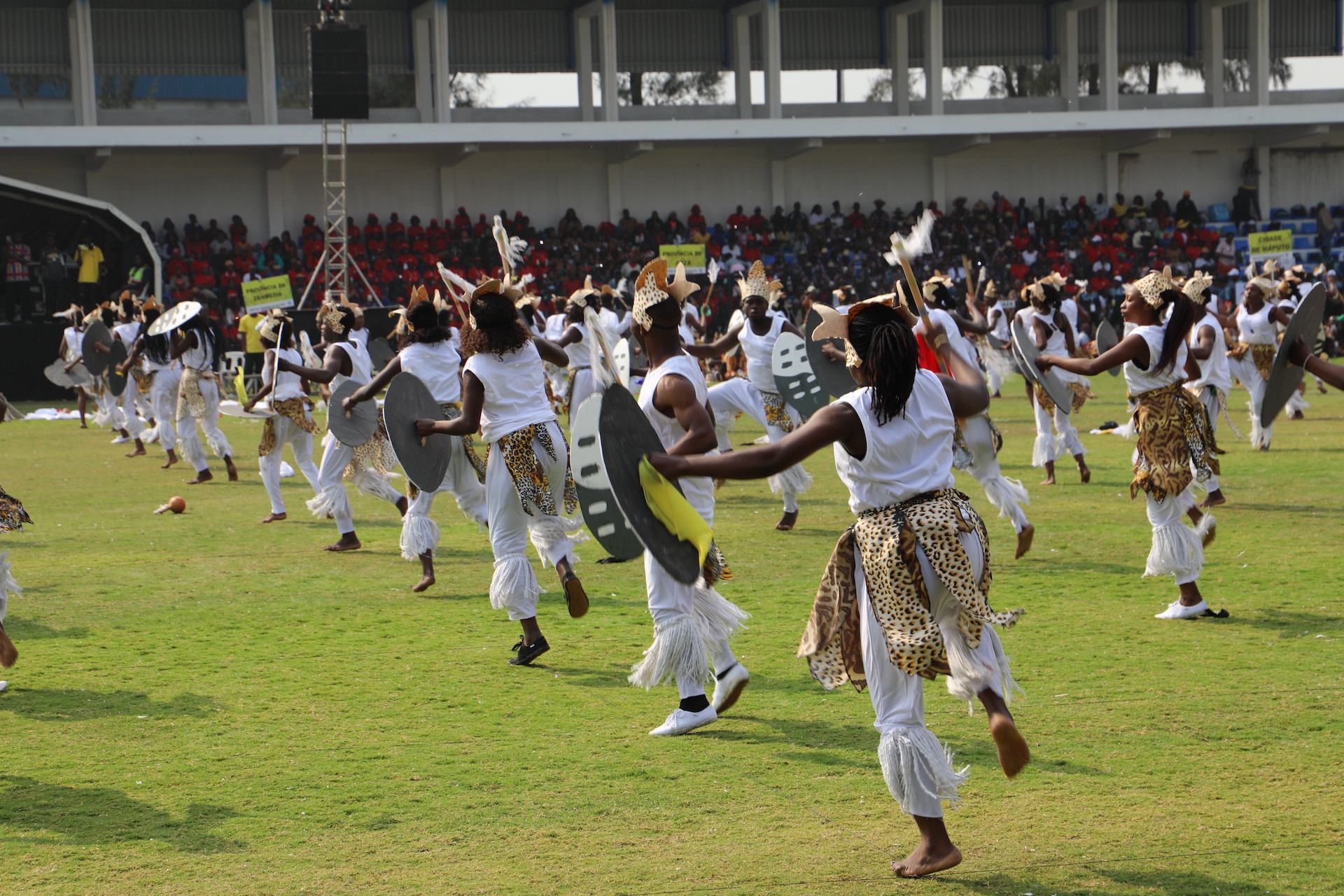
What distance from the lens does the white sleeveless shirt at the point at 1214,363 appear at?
436 inches

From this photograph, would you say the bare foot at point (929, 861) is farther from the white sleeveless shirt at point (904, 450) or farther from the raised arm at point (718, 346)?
the raised arm at point (718, 346)

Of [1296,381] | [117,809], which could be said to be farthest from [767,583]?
[117,809]

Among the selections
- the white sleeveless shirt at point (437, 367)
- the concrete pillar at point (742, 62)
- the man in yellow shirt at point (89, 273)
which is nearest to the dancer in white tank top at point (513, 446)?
the white sleeveless shirt at point (437, 367)

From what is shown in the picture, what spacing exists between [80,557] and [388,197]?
29.1 metres

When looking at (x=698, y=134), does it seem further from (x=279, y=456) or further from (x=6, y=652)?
(x=6, y=652)

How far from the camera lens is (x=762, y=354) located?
41.3ft

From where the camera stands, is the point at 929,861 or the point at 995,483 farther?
the point at 995,483

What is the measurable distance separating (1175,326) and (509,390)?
3580 mm

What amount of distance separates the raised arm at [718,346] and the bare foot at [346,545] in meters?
3.13

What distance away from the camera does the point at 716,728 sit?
603cm


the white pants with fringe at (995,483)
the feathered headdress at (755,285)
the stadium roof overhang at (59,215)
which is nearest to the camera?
the white pants with fringe at (995,483)

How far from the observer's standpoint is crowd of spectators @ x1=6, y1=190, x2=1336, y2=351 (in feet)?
114

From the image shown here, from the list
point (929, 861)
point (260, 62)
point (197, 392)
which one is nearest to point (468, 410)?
point (929, 861)

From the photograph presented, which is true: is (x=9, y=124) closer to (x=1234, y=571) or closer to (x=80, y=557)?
(x=80, y=557)
